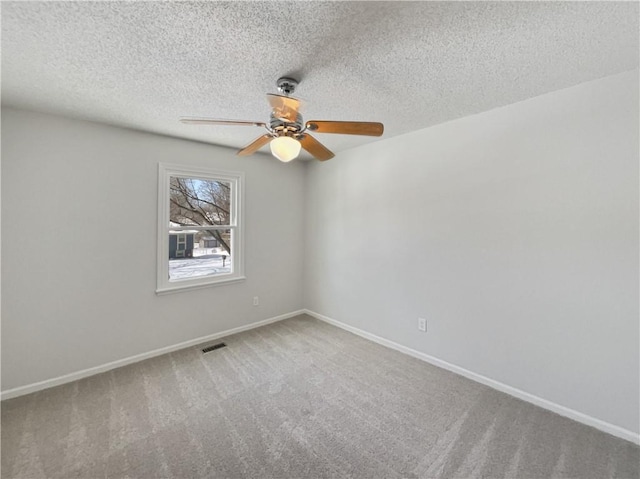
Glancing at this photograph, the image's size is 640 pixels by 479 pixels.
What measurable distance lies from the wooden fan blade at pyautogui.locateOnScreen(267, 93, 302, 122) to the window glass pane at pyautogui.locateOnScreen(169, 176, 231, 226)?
2.03 metres

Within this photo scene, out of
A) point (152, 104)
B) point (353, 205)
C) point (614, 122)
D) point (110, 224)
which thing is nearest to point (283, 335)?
point (353, 205)

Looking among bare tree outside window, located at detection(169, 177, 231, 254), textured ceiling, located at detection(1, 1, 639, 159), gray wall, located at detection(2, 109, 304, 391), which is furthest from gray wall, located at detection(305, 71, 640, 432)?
gray wall, located at detection(2, 109, 304, 391)

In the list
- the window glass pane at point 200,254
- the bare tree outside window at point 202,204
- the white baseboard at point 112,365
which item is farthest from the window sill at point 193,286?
the white baseboard at point 112,365

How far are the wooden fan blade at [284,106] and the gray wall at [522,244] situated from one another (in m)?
1.69

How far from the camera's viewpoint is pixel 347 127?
1646mm

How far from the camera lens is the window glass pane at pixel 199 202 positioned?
309cm

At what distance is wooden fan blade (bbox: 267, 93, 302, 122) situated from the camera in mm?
1438

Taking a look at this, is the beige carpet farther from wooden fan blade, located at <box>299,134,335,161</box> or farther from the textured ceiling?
the textured ceiling

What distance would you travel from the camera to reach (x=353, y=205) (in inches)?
136

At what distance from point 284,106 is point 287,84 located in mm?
407

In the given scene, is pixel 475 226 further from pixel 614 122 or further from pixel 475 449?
pixel 475 449

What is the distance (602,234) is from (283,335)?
3105mm

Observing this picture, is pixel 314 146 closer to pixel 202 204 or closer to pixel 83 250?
pixel 202 204

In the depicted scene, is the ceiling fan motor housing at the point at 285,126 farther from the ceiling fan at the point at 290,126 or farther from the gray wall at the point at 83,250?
the gray wall at the point at 83,250
